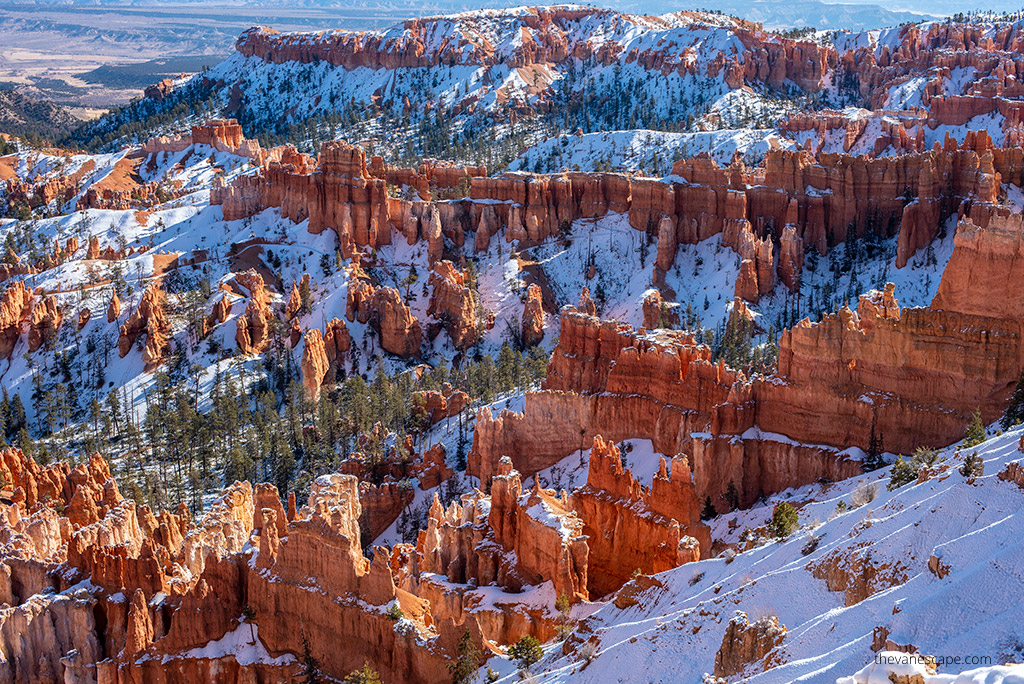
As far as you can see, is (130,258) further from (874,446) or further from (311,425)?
(874,446)

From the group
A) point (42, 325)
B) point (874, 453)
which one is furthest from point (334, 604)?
point (42, 325)

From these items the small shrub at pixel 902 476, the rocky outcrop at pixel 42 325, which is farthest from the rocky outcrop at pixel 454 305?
the small shrub at pixel 902 476

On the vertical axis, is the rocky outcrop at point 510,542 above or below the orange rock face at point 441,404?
above

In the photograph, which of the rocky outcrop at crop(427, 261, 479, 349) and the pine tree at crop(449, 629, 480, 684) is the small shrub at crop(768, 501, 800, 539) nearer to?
the pine tree at crop(449, 629, 480, 684)

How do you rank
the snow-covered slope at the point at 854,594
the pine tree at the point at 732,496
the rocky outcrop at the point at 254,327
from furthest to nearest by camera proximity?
the rocky outcrop at the point at 254,327 < the pine tree at the point at 732,496 < the snow-covered slope at the point at 854,594

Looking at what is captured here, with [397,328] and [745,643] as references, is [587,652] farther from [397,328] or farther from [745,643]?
[397,328]

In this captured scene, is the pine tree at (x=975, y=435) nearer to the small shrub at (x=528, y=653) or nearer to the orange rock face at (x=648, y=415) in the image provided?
the orange rock face at (x=648, y=415)

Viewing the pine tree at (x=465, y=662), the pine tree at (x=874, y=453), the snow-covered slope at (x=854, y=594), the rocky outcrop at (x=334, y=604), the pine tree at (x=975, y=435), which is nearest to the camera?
the snow-covered slope at (x=854, y=594)
